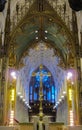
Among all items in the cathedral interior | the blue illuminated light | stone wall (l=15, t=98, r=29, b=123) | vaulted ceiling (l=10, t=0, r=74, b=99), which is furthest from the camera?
the blue illuminated light

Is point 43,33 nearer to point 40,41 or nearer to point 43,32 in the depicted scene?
point 43,32

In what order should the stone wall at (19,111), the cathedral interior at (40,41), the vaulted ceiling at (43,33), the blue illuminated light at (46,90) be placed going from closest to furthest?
the cathedral interior at (40,41), the vaulted ceiling at (43,33), the stone wall at (19,111), the blue illuminated light at (46,90)

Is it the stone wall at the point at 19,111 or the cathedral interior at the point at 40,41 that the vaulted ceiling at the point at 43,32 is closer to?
the cathedral interior at the point at 40,41

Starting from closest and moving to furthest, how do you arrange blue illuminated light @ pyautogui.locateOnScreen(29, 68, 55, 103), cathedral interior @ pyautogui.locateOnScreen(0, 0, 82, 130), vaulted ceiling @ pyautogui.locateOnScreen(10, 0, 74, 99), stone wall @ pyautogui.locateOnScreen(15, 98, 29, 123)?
cathedral interior @ pyautogui.locateOnScreen(0, 0, 82, 130), vaulted ceiling @ pyautogui.locateOnScreen(10, 0, 74, 99), stone wall @ pyautogui.locateOnScreen(15, 98, 29, 123), blue illuminated light @ pyautogui.locateOnScreen(29, 68, 55, 103)

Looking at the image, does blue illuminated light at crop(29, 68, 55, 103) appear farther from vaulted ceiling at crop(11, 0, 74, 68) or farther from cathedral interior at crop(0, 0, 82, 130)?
vaulted ceiling at crop(11, 0, 74, 68)

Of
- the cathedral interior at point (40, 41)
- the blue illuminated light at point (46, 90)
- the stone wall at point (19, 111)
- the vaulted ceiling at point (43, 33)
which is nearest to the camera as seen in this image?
the cathedral interior at point (40, 41)

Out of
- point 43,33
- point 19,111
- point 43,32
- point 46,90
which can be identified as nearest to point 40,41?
point 43,33

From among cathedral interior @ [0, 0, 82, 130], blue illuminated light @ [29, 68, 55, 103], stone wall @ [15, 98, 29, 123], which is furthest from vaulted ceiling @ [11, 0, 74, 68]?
blue illuminated light @ [29, 68, 55, 103]

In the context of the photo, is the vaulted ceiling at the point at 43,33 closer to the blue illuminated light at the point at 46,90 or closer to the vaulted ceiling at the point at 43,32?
the vaulted ceiling at the point at 43,32

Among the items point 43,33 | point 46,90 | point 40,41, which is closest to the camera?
point 43,33

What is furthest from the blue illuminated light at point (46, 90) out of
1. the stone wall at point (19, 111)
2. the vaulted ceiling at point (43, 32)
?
the vaulted ceiling at point (43, 32)

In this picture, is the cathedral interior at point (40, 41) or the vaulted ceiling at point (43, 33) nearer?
the cathedral interior at point (40, 41)

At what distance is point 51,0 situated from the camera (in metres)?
19.1

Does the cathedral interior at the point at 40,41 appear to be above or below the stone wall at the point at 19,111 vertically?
above
